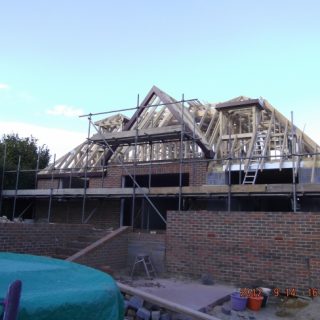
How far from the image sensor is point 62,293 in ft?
9.37

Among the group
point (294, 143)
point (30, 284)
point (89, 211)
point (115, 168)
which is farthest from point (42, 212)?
point (30, 284)

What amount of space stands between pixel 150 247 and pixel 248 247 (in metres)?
2.95

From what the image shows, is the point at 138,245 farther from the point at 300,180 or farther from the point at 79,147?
the point at 79,147

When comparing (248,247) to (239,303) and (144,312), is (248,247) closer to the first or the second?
(239,303)

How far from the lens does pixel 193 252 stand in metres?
10.4

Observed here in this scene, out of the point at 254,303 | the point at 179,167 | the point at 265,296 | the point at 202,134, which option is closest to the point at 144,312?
the point at 254,303

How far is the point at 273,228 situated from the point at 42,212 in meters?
11.5

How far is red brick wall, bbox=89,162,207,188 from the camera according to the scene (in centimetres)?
1392

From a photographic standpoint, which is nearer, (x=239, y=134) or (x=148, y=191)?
(x=148, y=191)

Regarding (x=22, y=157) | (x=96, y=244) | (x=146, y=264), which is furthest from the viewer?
(x=22, y=157)

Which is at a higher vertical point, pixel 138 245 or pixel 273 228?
pixel 273 228

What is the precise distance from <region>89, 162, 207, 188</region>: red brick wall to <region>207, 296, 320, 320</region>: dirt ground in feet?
20.1

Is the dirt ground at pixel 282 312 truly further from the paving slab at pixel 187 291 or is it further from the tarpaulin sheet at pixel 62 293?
the tarpaulin sheet at pixel 62 293

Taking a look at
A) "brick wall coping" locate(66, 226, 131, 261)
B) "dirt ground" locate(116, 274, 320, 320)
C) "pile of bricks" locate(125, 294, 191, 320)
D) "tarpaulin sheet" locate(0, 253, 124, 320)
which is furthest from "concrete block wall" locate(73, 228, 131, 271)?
Answer: "tarpaulin sheet" locate(0, 253, 124, 320)
